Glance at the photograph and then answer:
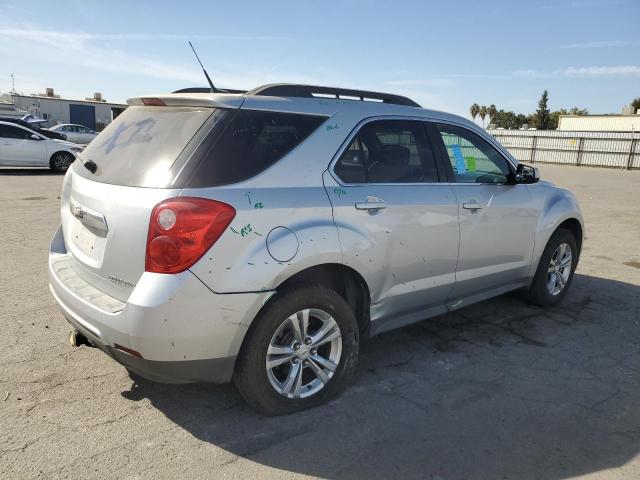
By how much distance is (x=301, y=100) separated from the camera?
329 centimetres

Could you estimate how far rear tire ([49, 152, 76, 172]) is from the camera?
16.5 m

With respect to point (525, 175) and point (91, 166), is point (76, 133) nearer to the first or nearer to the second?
point (91, 166)

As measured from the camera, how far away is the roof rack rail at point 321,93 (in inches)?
130

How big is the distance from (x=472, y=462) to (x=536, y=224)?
2.65 meters

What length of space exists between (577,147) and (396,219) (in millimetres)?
34102

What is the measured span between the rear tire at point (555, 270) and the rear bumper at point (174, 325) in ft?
10.7

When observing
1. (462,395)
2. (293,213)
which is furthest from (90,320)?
(462,395)

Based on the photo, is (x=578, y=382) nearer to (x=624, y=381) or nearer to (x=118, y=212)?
(x=624, y=381)

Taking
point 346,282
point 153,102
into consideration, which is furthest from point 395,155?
point 153,102

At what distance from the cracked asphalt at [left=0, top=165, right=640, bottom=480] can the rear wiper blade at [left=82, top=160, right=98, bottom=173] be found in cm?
135

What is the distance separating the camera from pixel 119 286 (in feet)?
9.10

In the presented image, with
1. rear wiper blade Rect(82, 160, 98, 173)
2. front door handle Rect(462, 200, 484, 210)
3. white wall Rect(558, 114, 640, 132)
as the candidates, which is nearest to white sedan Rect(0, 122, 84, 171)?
rear wiper blade Rect(82, 160, 98, 173)

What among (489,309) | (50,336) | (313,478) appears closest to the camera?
(313,478)

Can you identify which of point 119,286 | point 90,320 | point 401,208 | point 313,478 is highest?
point 401,208
